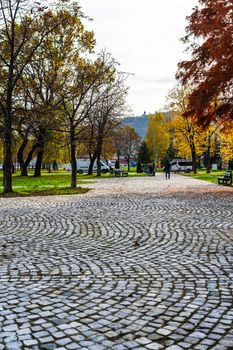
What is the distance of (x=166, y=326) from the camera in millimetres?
3701

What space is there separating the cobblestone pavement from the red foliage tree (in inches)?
373

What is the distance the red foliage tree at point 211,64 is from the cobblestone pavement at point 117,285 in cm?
947

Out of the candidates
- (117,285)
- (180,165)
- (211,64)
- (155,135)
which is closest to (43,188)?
(211,64)

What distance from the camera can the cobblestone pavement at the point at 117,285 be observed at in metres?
3.51

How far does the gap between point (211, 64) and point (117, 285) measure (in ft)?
53.6

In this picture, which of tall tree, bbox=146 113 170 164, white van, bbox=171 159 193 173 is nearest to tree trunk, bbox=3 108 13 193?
white van, bbox=171 159 193 173

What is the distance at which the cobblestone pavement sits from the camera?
351 centimetres

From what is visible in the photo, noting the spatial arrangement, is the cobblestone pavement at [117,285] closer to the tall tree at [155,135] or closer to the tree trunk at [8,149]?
the tree trunk at [8,149]

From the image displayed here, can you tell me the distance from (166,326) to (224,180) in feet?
74.2

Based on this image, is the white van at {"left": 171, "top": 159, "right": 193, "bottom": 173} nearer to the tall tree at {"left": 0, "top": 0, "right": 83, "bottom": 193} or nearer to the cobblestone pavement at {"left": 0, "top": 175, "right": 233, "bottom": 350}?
the tall tree at {"left": 0, "top": 0, "right": 83, "bottom": 193}

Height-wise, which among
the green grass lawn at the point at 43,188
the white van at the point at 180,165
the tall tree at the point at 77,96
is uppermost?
the tall tree at the point at 77,96

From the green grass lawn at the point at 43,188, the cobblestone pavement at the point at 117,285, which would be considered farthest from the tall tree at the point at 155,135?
the cobblestone pavement at the point at 117,285

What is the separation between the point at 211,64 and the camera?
19.0 metres

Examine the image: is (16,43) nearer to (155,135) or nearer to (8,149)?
(8,149)
